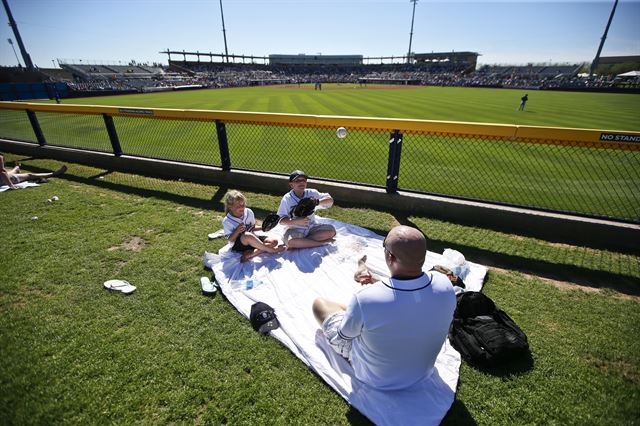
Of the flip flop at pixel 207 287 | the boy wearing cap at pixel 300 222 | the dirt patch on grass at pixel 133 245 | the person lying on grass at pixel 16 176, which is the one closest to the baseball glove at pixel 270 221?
the boy wearing cap at pixel 300 222

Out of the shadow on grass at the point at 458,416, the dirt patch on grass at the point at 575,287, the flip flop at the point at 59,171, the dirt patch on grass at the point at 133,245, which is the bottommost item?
the dirt patch on grass at the point at 575,287

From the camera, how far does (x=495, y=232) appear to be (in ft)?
15.9

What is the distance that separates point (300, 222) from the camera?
4383 mm

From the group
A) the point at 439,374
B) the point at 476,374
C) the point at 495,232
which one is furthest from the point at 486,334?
the point at 495,232

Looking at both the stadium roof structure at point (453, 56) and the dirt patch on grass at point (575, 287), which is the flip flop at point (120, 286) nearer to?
the dirt patch on grass at point (575, 287)

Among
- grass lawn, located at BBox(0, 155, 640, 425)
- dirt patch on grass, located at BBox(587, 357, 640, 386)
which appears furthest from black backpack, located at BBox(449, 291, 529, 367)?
dirt patch on grass, located at BBox(587, 357, 640, 386)

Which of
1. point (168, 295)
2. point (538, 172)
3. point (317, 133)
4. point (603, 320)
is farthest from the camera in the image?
point (317, 133)

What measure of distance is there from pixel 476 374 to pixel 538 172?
690 centimetres

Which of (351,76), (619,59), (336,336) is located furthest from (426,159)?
(619,59)

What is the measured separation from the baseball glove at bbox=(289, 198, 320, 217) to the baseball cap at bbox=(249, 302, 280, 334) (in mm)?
1531

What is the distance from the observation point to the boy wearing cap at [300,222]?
433 cm

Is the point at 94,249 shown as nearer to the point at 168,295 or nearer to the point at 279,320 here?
the point at 168,295

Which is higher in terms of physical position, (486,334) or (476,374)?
(486,334)

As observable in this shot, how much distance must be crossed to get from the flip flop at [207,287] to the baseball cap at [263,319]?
656 mm
